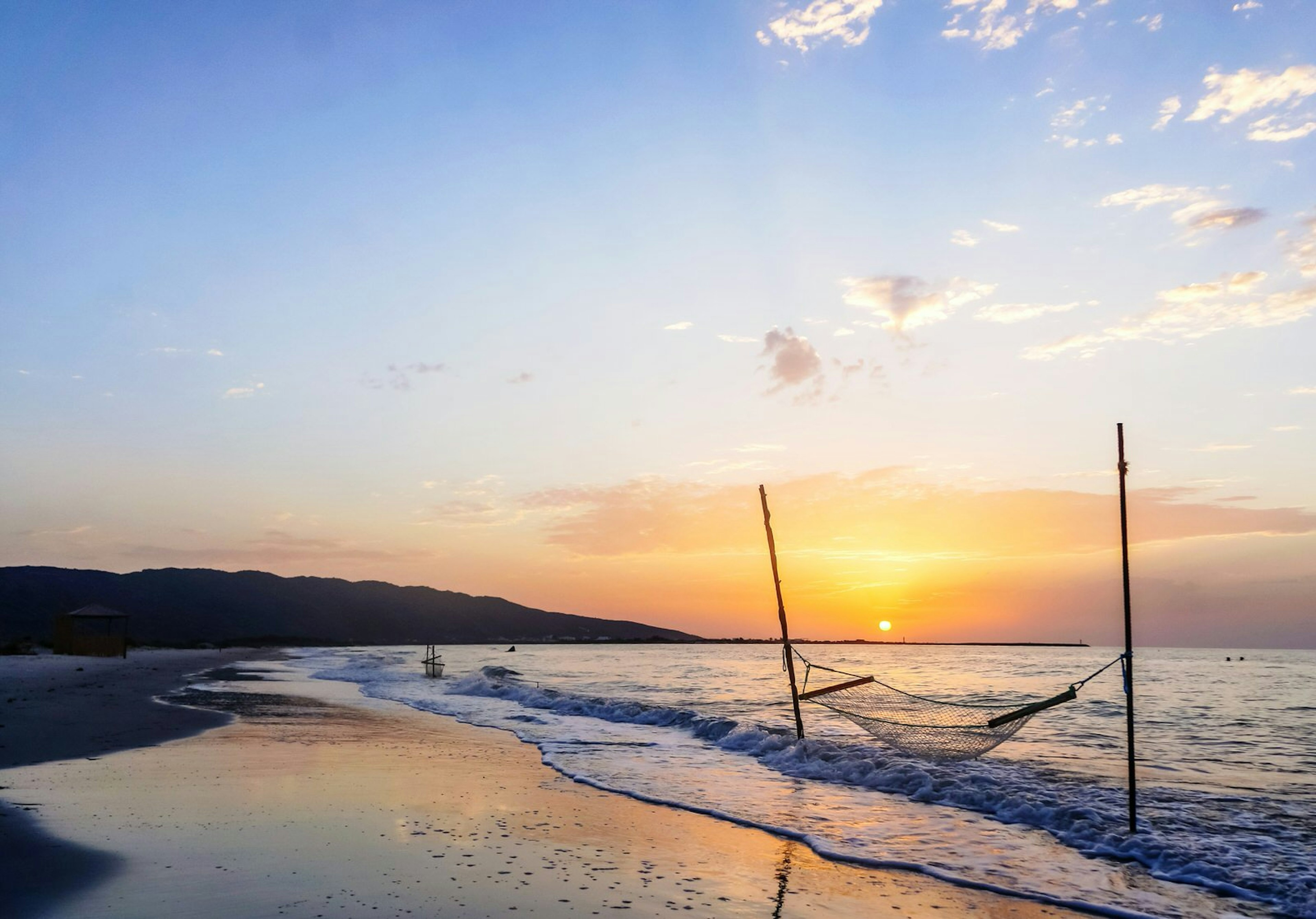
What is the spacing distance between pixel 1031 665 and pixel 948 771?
2910 inches

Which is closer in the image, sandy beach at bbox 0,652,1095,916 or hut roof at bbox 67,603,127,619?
sandy beach at bbox 0,652,1095,916

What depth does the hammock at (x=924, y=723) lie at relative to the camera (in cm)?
1273

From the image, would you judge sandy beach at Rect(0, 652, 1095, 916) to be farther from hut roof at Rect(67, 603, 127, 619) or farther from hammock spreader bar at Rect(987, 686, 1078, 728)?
hut roof at Rect(67, 603, 127, 619)

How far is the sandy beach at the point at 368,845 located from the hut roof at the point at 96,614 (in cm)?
3839

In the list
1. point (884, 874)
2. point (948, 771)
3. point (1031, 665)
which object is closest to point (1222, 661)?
point (1031, 665)

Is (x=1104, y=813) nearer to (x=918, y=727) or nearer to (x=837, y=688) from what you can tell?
(x=918, y=727)

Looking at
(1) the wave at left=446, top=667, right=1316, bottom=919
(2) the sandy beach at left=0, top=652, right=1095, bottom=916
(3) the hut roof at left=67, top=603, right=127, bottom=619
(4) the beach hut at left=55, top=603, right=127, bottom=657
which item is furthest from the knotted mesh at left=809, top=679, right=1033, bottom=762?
(4) the beach hut at left=55, top=603, right=127, bottom=657

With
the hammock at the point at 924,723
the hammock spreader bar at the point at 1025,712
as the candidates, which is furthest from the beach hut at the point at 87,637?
the hammock spreader bar at the point at 1025,712

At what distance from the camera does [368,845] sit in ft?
28.5

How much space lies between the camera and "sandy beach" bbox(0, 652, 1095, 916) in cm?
702

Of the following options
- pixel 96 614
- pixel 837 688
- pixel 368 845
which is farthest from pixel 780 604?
pixel 96 614

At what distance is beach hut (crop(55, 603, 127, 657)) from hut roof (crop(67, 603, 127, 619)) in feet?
0.10

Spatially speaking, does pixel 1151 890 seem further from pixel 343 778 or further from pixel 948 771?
pixel 343 778

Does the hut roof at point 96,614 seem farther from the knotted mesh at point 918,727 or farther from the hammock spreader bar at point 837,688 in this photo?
the knotted mesh at point 918,727
